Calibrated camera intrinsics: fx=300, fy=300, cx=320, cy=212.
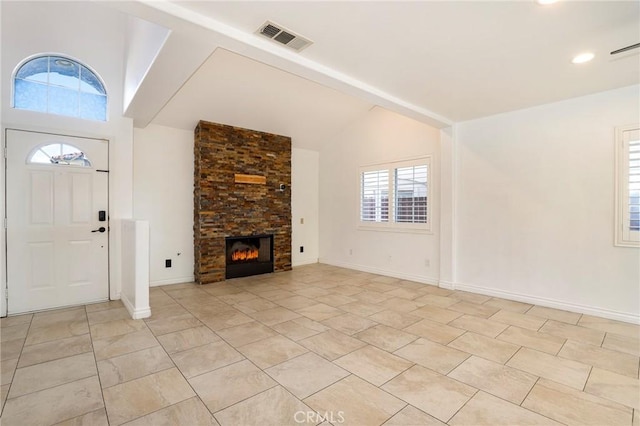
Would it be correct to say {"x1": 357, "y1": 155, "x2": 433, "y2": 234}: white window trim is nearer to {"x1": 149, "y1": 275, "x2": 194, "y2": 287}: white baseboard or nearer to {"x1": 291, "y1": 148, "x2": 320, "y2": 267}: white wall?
{"x1": 291, "y1": 148, "x2": 320, "y2": 267}: white wall

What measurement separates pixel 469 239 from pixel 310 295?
266 cm

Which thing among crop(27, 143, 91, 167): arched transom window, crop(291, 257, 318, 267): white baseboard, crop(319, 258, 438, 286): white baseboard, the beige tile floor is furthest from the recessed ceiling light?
crop(27, 143, 91, 167): arched transom window

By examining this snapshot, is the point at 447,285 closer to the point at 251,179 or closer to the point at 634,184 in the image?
the point at 634,184

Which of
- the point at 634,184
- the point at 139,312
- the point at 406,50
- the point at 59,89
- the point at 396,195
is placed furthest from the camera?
the point at 396,195

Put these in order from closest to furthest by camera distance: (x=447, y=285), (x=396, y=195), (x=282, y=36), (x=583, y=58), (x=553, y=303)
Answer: (x=282, y=36) < (x=583, y=58) < (x=553, y=303) < (x=447, y=285) < (x=396, y=195)

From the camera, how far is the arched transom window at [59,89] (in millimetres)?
3846

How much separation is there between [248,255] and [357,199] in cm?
256

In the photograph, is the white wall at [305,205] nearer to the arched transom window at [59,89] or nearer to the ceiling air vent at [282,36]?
the arched transom window at [59,89]

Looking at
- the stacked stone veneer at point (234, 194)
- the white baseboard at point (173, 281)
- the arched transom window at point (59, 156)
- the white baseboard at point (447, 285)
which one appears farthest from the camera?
the stacked stone veneer at point (234, 194)

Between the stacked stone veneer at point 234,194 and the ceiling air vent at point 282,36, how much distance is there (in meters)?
3.15

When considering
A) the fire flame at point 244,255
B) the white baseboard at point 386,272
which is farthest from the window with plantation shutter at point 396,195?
the fire flame at point 244,255

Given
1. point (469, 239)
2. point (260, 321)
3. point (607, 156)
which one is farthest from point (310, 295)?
point (607, 156)

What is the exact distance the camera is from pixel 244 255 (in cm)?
596

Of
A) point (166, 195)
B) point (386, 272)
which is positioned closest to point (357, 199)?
point (386, 272)
